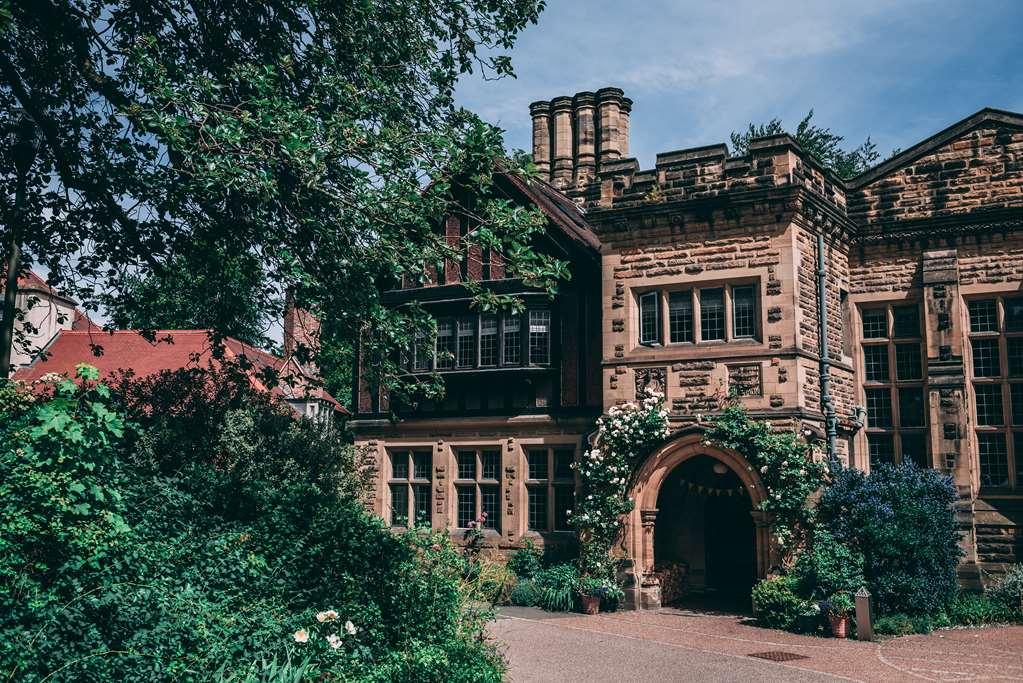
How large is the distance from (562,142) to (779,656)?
53.4 feet

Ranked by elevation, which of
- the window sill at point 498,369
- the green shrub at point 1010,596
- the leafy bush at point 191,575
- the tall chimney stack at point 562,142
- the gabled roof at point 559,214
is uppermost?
the tall chimney stack at point 562,142

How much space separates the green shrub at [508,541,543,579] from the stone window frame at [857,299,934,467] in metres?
6.95

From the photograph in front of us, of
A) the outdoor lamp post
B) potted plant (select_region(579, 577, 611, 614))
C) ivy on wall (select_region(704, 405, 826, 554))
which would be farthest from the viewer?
potted plant (select_region(579, 577, 611, 614))

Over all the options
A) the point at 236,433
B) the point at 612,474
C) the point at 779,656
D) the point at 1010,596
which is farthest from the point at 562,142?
the point at 779,656

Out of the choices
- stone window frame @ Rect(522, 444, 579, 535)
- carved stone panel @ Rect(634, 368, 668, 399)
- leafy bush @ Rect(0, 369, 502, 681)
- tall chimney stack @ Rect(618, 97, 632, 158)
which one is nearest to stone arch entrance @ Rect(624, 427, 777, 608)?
carved stone panel @ Rect(634, 368, 668, 399)

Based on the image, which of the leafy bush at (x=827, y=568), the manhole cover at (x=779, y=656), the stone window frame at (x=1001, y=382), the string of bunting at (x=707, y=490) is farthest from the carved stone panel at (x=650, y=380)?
the stone window frame at (x=1001, y=382)

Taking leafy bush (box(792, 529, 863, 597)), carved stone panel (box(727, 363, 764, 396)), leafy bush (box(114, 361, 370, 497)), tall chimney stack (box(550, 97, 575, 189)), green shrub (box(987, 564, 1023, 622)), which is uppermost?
tall chimney stack (box(550, 97, 575, 189))

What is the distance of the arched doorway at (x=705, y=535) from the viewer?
62.8 ft

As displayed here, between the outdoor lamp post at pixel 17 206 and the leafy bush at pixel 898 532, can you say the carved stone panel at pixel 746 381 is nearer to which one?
the leafy bush at pixel 898 532

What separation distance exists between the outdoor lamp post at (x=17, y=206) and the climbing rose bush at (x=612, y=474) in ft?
34.7

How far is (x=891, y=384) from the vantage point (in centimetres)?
1888

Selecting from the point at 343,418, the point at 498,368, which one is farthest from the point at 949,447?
the point at 343,418

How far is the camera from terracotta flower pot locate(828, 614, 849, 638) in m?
14.4

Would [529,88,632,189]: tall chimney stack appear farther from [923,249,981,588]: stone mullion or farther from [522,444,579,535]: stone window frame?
[923,249,981,588]: stone mullion
